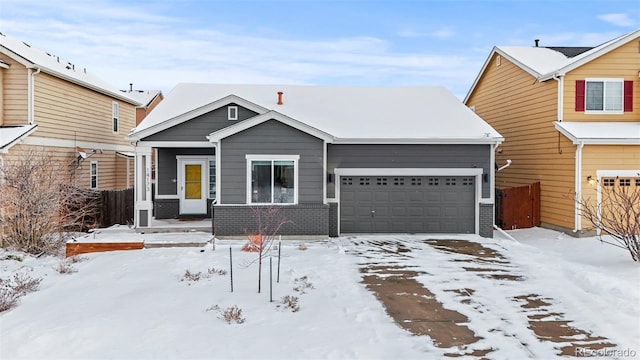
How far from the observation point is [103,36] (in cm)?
2012

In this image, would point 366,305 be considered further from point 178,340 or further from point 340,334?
point 178,340

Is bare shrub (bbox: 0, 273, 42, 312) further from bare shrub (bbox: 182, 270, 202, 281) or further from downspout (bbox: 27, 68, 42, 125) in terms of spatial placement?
downspout (bbox: 27, 68, 42, 125)

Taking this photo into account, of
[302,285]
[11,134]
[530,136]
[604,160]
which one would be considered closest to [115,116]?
[11,134]

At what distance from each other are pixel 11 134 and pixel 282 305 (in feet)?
38.8

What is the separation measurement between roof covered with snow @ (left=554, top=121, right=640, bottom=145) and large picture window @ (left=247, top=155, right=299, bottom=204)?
8567mm

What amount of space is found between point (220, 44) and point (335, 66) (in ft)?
25.1

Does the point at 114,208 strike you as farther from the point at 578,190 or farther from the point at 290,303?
the point at 578,190

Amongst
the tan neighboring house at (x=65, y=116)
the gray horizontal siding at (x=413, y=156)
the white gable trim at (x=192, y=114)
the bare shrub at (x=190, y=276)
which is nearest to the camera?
the bare shrub at (x=190, y=276)

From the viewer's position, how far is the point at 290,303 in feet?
25.0

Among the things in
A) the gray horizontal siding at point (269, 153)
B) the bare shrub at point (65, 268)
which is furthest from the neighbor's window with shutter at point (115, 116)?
the bare shrub at point (65, 268)

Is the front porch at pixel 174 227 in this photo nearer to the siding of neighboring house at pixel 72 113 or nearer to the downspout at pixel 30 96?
the siding of neighboring house at pixel 72 113

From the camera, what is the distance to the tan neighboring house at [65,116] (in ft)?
50.9

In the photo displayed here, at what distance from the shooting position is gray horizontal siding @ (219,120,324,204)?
555 inches

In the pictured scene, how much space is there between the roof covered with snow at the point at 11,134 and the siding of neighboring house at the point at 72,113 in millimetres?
579
